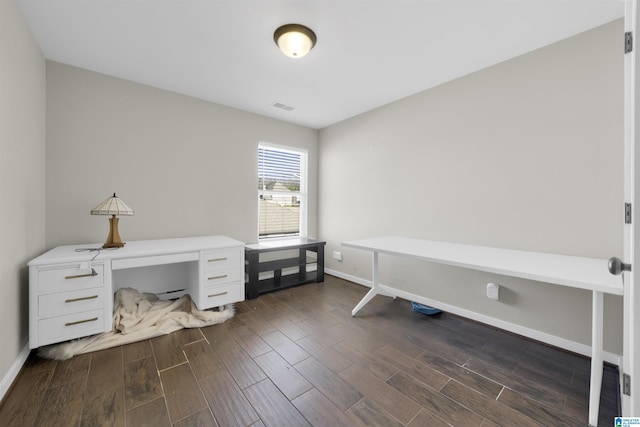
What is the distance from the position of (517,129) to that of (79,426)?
11.8ft

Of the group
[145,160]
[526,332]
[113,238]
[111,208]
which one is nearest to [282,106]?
[145,160]

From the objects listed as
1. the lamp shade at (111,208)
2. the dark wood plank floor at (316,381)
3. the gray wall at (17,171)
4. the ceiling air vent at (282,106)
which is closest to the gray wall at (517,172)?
the dark wood plank floor at (316,381)

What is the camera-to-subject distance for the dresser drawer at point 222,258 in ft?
8.39

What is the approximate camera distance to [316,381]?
66.1 inches

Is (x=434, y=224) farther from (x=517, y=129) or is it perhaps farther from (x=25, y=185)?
(x=25, y=185)

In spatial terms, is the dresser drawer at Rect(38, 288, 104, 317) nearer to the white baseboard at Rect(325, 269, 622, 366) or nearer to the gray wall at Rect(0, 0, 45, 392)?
the gray wall at Rect(0, 0, 45, 392)

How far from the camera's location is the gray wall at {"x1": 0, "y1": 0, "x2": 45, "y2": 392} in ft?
5.11

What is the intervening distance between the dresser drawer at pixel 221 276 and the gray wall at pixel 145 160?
32.5 inches

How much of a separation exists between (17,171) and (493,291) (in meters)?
3.84

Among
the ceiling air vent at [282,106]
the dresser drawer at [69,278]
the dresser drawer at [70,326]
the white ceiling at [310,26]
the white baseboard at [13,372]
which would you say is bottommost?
the white baseboard at [13,372]

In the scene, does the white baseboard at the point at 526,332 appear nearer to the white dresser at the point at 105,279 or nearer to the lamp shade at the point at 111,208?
the white dresser at the point at 105,279

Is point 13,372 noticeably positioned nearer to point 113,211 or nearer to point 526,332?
point 113,211

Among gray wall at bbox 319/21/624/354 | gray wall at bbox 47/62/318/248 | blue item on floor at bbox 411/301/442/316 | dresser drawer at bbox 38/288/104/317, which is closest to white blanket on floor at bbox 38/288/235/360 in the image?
dresser drawer at bbox 38/288/104/317

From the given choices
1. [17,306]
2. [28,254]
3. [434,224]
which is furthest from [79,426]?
[434,224]
